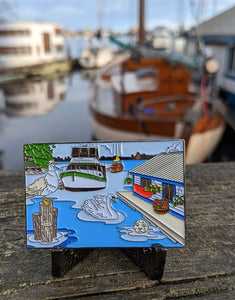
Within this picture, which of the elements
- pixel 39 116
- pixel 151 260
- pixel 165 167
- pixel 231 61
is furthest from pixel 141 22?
pixel 151 260

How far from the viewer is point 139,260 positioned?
2.23 m

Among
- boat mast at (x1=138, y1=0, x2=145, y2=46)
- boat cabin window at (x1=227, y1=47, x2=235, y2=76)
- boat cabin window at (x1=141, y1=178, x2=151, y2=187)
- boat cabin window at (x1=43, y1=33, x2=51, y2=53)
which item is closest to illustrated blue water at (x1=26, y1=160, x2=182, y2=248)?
boat cabin window at (x1=141, y1=178, x2=151, y2=187)

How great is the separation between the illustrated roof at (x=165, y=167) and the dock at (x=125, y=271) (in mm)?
762

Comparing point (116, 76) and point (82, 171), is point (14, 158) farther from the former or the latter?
point (82, 171)

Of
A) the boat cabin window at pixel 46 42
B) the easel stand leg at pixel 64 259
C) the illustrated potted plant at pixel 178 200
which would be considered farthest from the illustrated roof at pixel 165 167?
the boat cabin window at pixel 46 42

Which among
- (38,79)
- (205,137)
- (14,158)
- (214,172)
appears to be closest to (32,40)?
(38,79)

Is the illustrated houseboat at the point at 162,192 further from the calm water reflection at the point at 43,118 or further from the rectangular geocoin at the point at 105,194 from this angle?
the calm water reflection at the point at 43,118

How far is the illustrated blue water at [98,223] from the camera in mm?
2051

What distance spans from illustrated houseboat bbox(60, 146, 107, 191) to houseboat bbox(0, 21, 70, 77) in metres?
36.1

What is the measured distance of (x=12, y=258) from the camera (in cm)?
243

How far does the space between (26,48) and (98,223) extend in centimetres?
4090

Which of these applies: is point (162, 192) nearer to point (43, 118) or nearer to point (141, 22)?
point (141, 22)

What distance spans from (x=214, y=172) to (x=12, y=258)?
283 cm

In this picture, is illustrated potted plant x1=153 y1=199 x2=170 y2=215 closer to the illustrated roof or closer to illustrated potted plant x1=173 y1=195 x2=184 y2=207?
illustrated potted plant x1=173 y1=195 x2=184 y2=207
